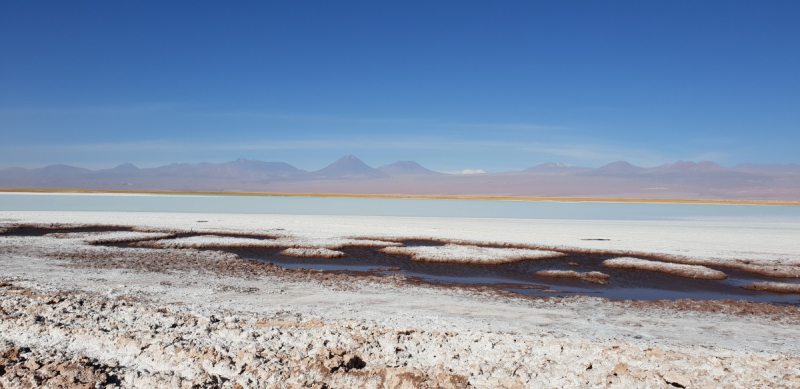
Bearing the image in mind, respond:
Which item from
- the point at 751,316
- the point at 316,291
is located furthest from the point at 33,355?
the point at 751,316

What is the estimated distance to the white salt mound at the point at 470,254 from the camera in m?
17.3

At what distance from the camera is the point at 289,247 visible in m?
20.3

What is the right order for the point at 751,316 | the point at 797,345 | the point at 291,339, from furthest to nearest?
the point at 751,316, the point at 797,345, the point at 291,339

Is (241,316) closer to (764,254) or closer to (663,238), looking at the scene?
(764,254)

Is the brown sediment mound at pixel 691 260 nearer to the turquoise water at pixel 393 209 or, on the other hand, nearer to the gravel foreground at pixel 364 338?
the gravel foreground at pixel 364 338

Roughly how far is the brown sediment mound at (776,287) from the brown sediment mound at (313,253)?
42.0 feet

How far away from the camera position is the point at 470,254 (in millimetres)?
18125

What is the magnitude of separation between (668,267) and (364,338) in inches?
526

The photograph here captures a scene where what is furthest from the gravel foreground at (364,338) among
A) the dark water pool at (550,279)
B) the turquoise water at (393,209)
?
the turquoise water at (393,209)

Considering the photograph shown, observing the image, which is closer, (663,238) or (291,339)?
(291,339)

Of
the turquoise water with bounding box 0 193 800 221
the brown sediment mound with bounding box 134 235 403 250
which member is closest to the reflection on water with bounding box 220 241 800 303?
the brown sediment mound with bounding box 134 235 403 250

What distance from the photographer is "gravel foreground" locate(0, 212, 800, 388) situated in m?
5.70

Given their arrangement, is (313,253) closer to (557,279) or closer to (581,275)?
(557,279)

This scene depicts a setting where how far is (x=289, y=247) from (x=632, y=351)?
15.8m
